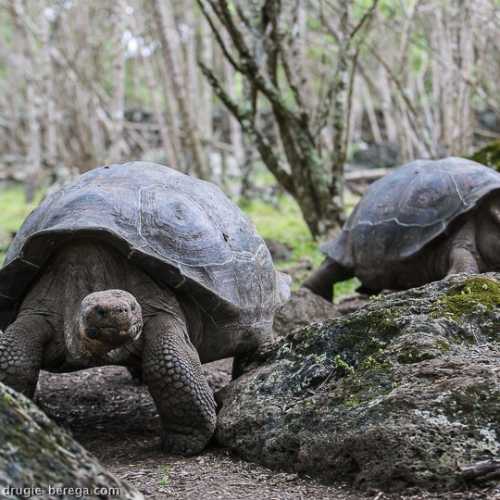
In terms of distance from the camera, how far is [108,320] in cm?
292

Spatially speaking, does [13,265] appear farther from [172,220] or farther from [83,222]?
Answer: [172,220]

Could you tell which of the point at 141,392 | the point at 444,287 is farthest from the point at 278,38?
the point at 444,287

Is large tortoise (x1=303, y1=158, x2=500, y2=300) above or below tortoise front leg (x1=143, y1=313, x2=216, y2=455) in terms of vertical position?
above

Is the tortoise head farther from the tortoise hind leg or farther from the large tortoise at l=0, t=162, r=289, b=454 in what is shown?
the tortoise hind leg

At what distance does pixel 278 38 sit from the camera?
766cm

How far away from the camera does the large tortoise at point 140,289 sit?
311cm

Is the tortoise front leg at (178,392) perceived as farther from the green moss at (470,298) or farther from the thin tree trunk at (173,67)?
the thin tree trunk at (173,67)

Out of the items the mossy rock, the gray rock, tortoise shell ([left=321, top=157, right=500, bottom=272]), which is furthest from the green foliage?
the gray rock

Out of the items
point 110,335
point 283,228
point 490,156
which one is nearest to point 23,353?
point 110,335

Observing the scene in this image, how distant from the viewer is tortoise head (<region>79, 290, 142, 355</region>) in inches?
114

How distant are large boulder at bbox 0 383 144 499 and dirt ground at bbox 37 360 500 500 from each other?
2.36 ft

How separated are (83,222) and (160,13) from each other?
7248 millimetres

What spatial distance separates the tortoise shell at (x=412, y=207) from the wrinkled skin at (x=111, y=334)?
7.34ft

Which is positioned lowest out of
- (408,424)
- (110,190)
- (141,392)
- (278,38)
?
(141,392)
